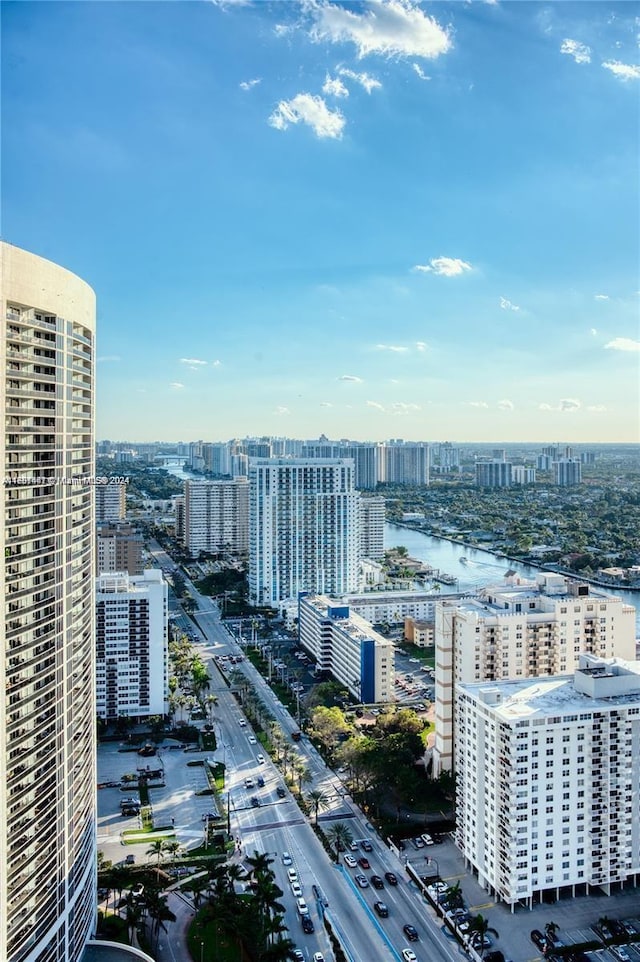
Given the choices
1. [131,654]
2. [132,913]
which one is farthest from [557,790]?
[131,654]

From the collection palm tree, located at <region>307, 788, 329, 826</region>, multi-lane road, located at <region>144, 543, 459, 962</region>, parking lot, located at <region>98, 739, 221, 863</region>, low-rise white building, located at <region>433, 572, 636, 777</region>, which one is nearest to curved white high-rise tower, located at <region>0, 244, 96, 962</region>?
multi-lane road, located at <region>144, 543, 459, 962</region>

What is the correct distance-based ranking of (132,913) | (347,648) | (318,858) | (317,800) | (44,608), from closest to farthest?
(44,608) < (132,913) < (318,858) < (317,800) < (347,648)

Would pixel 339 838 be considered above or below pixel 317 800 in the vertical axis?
below

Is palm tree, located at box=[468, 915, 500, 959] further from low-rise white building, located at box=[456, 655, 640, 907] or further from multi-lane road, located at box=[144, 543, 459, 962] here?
low-rise white building, located at box=[456, 655, 640, 907]

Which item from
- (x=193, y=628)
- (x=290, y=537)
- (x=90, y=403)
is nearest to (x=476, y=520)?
(x=290, y=537)

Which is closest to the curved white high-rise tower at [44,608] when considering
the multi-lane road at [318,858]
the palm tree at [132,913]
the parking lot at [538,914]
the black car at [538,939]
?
the palm tree at [132,913]

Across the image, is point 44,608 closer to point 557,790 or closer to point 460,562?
point 557,790
